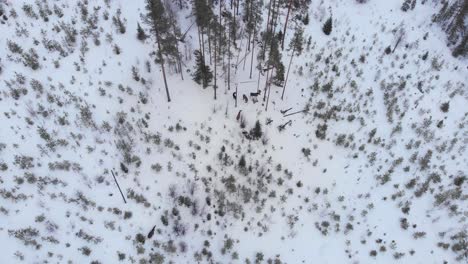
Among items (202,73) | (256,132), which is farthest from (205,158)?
(202,73)

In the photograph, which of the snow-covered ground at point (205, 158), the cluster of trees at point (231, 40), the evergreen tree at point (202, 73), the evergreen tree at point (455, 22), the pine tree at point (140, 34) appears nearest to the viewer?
the snow-covered ground at point (205, 158)

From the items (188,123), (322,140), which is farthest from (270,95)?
(188,123)

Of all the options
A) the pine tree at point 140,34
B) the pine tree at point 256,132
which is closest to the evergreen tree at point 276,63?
the pine tree at point 256,132

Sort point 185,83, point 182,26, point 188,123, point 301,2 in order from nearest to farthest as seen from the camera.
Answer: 1. point 188,123
2. point 185,83
3. point 182,26
4. point 301,2

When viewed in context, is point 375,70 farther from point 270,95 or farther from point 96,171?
point 96,171

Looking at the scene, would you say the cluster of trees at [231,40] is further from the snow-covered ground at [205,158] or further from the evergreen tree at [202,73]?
the snow-covered ground at [205,158]

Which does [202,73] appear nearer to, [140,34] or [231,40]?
[140,34]
